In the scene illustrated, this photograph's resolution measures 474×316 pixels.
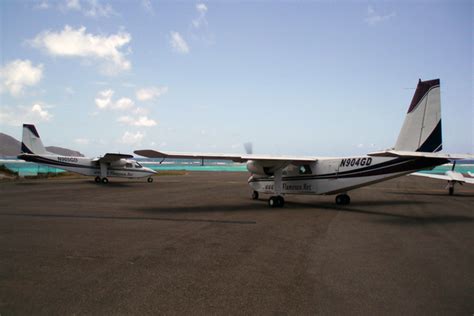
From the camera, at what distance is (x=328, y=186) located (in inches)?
674

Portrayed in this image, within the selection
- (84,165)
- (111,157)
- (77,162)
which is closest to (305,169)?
(111,157)

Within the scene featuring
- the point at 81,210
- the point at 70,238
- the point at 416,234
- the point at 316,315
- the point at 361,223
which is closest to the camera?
the point at 316,315

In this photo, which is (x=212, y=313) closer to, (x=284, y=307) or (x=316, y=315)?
(x=284, y=307)

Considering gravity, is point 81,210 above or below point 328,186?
below

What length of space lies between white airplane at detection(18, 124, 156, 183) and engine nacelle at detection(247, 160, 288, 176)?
19.4 metres

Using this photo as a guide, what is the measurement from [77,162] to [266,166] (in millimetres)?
24163

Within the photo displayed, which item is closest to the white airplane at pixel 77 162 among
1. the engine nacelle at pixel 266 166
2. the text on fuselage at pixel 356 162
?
the engine nacelle at pixel 266 166

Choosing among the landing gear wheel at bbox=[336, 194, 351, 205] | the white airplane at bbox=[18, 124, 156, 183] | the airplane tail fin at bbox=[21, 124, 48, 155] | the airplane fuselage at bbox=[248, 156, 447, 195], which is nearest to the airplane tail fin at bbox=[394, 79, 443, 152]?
the airplane fuselage at bbox=[248, 156, 447, 195]

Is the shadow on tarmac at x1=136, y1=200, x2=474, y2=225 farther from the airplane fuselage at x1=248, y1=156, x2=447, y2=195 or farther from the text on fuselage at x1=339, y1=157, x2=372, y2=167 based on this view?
the text on fuselage at x1=339, y1=157, x2=372, y2=167

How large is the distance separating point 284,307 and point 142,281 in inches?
92.2

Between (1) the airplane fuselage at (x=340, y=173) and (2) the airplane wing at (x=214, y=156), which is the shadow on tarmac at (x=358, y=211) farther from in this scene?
(2) the airplane wing at (x=214, y=156)

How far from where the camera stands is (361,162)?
16.0m

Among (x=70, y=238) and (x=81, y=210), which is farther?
(x=81, y=210)

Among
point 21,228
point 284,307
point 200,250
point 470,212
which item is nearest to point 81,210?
point 21,228
